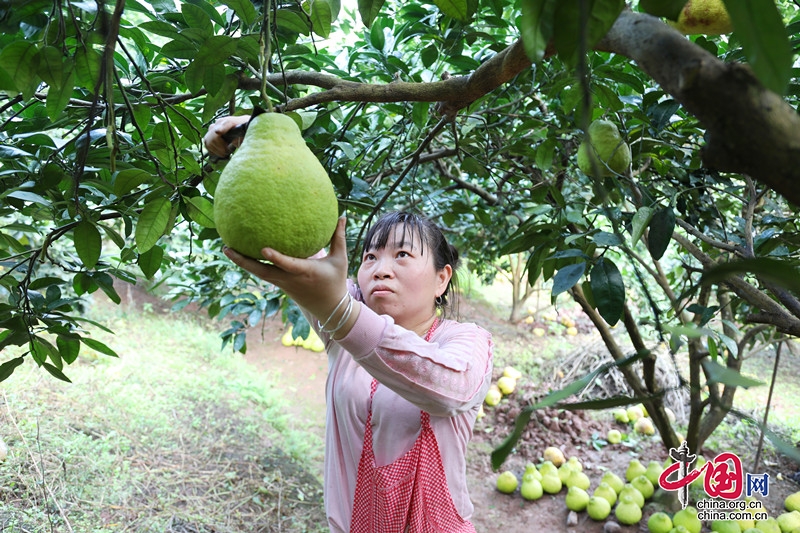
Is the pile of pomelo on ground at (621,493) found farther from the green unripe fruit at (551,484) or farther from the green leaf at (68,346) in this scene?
the green leaf at (68,346)

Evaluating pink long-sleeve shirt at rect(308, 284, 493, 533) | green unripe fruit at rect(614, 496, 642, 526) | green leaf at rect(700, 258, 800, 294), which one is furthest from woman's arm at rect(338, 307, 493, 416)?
green unripe fruit at rect(614, 496, 642, 526)

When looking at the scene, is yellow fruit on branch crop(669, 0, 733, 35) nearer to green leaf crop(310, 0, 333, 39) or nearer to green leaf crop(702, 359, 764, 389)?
green leaf crop(310, 0, 333, 39)

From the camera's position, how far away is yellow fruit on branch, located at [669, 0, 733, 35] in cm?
88

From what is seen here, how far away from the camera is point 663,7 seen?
0.32 m

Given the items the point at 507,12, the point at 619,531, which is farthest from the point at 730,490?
the point at 507,12

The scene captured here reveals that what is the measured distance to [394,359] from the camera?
30.7 inches

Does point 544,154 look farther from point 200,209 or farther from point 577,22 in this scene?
point 577,22

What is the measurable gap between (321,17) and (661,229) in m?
0.65

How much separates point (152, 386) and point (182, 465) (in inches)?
33.9

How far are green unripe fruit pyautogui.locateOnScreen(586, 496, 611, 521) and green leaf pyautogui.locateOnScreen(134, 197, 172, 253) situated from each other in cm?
233

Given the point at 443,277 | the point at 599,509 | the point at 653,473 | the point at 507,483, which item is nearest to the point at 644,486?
the point at 653,473

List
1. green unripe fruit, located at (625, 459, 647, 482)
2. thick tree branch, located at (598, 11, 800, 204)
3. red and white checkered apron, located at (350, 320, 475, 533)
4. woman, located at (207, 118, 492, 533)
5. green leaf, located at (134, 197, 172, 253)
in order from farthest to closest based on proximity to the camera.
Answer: green unripe fruit, located at (625, 459, 647, 482)
red and white checkered apron, located at (350, 320, 475, 533)
woman, located at (207, 118, 492, 533)
green leaf, located at (134, 197, 172, 253)
thick tree branch, located at (598, 11, 800, 204)

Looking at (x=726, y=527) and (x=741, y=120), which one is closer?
A: (x=741, y=120)

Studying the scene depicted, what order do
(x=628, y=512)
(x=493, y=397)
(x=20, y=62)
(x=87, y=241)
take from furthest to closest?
(x=493, y=397), (x=628, y=512), (x=87, y=241), (x=20, y=62)
